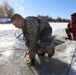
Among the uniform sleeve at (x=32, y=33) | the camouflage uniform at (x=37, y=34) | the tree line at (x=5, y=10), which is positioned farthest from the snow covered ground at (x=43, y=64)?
the tree line at (x=5, y=10)

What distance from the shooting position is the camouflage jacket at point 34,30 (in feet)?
11.8

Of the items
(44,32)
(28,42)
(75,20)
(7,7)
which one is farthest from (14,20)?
(7,7)

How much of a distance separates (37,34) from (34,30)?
0.66 ft

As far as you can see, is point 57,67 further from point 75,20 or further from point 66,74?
point 75,20

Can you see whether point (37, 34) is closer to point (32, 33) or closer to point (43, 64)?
point (32, 33)

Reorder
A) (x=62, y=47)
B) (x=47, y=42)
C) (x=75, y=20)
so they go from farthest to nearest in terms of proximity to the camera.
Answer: (x=75, y=20)
(x=62, y=47)
(x=47, y=42)

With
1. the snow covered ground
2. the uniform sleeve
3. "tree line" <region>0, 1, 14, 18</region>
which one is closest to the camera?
the snow covered ground

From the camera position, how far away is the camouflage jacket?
3.59 m

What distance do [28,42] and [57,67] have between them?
72cm

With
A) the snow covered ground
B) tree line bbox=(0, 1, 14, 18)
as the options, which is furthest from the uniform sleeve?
tree line bbox=(0, 1, 14, 18)

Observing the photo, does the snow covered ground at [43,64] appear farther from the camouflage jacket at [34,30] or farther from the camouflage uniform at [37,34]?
the camouflage jacket at [34,30]

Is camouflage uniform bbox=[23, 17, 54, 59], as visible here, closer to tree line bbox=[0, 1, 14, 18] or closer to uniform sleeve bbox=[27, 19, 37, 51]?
uniform sleeve bbox=[27, 19, 37, 51]

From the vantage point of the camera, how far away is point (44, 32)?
399 cm

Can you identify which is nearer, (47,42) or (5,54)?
(47,42)
